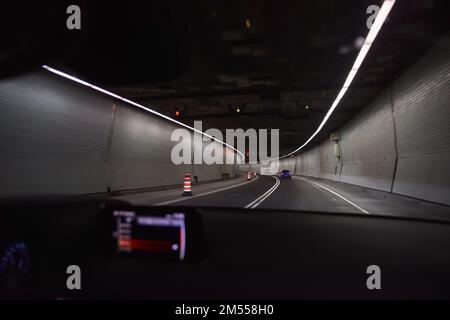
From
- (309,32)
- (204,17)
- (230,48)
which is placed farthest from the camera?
(230,48)

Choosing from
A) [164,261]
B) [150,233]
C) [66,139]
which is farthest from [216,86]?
[164,261]

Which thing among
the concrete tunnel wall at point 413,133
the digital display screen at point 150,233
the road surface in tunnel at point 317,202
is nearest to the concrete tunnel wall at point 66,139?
the road surface in tunnel at point 317,202

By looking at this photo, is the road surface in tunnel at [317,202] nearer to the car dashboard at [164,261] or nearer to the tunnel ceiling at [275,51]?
the car dashboard at [164,261]

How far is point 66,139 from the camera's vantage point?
1172 cm

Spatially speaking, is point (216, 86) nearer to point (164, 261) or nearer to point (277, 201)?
point (277, 201)

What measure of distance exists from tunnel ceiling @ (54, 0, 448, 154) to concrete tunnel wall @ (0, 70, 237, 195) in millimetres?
2023

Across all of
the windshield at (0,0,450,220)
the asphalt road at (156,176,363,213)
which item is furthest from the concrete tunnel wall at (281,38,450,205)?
the asphalt road at (156,176,363,213)

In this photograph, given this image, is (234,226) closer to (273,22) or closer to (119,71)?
(119,71)

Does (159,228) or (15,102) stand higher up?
(15,102)

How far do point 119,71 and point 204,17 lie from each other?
3.70 m

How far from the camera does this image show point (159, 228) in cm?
269

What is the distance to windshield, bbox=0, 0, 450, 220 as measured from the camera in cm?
401
